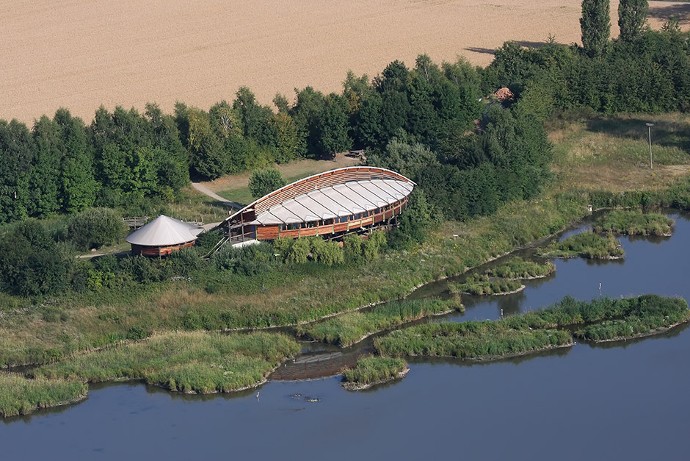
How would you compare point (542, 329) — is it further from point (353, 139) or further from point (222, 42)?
point (222, 42)

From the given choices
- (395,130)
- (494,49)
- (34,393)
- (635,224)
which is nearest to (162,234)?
(34,393)

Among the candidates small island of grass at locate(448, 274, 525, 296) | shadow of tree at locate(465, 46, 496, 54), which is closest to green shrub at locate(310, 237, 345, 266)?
small island of grass at locate(448, 274, 525, 296)

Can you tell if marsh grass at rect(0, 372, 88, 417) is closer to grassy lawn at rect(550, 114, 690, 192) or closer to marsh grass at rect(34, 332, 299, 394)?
marsh grass at rect(34, 332, 299, 394)

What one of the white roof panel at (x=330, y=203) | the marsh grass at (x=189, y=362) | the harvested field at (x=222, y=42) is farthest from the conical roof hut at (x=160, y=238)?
the harvested field at (x=222, y=42)

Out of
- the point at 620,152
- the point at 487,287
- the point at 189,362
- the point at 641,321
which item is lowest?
the point at 641,321

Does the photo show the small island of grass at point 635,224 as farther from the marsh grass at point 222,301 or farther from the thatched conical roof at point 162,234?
the thatched conical roof at point 162,234

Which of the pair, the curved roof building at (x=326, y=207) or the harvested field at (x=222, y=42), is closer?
the curved roof building at (x=326, y=207)

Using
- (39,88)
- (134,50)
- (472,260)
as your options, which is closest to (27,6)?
(134,50)

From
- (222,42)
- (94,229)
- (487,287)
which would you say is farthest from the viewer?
(222,42)
